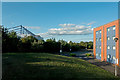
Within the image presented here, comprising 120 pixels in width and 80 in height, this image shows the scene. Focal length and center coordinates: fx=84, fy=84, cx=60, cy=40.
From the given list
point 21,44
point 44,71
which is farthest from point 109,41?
point 21,44

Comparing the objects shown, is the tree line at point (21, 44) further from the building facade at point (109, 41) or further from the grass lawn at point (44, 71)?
the building facade at point (109, 41)

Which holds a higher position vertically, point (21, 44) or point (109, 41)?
point (109, 41)

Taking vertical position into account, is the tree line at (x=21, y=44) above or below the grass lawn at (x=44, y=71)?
above

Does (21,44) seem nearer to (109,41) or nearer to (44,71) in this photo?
(44,71)

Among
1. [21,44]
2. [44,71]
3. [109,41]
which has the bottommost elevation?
[44,71]

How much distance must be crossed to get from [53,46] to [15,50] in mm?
Result: 18769

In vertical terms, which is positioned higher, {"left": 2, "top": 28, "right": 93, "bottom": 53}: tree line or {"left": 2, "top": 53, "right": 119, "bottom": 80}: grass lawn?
{"left": 2, "top": 28, "right": 93, "bottom": 53}: tree line

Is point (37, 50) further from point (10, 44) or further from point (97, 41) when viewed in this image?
point (97, 41)

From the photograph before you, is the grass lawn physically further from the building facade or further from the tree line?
the tree line

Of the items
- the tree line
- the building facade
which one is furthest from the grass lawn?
the tree line

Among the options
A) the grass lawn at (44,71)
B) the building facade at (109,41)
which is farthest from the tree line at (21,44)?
the building facade at (109,41)

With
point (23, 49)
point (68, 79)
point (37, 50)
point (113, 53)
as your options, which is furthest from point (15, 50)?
point (113, 53)

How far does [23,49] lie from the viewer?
31.8 meters

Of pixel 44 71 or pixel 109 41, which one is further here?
pixel 109 41
